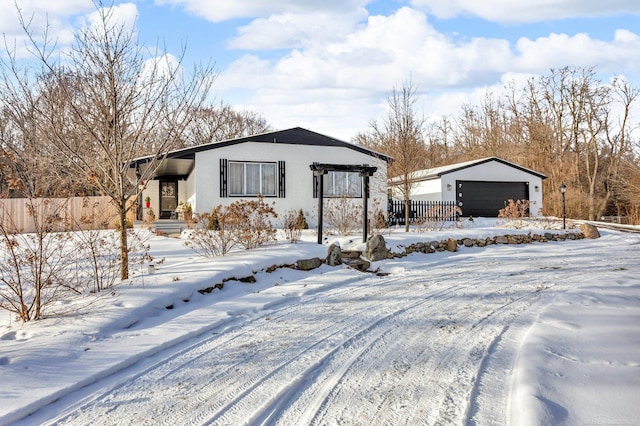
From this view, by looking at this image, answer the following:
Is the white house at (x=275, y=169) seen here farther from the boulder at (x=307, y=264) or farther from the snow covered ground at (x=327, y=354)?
the snow covered ground at (x=327, y=354)

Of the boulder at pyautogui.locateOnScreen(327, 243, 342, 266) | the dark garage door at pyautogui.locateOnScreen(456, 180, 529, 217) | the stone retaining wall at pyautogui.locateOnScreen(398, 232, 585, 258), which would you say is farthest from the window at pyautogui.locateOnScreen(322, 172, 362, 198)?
the dark garage door at pyautogui.locateOnScreen(456, 180, 529, 217)

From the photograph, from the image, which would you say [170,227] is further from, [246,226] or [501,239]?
[501,239]

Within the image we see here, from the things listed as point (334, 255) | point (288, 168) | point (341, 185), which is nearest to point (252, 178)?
point (288, 168)

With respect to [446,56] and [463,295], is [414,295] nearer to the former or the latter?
[463,295]

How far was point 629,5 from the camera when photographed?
7676 mm

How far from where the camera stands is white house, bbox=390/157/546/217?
959 inches

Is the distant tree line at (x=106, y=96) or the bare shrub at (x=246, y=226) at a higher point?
the distant tree line at (x=106, y=96)

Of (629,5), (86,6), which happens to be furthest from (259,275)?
(629,5)

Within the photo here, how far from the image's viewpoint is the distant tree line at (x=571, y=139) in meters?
27.7

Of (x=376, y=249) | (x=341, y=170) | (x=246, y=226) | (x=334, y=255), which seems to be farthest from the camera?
(x=341, y=170)

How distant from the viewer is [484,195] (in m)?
25.1

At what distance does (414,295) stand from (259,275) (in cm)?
282

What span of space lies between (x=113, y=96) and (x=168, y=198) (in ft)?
53.5

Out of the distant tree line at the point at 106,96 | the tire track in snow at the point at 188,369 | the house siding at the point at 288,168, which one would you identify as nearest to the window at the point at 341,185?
the house siding at the point at 288,168
